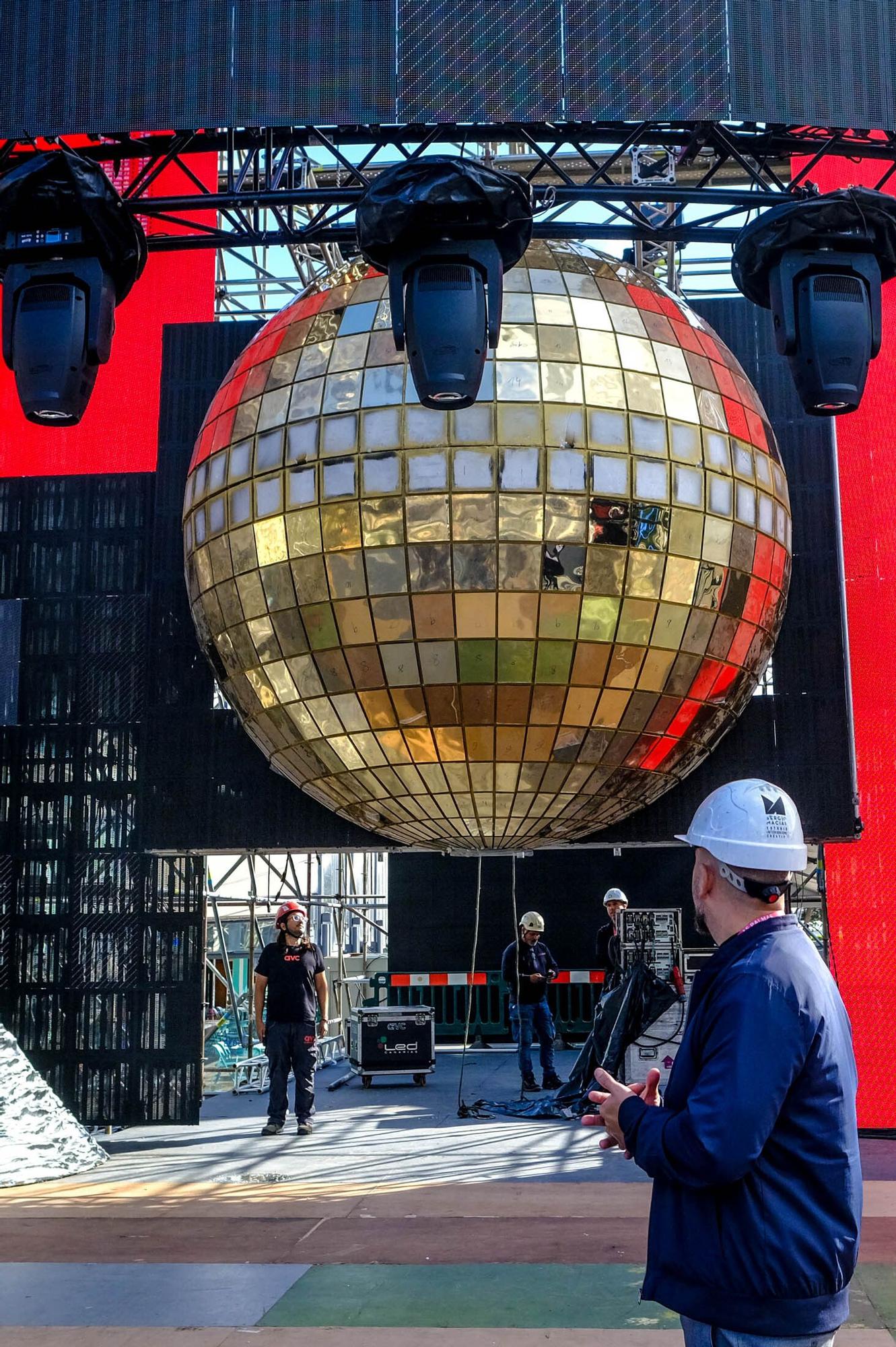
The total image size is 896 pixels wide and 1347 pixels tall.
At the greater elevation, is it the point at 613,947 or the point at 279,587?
the point at 279,587

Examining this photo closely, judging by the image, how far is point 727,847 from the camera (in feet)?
8.40

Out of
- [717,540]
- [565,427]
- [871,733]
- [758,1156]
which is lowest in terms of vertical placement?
[758,1156]

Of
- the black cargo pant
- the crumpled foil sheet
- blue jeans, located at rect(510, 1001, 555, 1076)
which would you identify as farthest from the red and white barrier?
the crumpled foil sheet

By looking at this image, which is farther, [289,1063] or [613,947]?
[613,947]

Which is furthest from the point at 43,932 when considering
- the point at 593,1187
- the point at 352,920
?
the point at 352,920

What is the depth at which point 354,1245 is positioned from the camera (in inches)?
218

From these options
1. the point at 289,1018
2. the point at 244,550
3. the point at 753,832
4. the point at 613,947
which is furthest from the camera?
the point at 613,947

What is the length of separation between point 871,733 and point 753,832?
273 inches

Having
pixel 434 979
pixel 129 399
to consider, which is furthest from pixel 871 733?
pixel 434 979

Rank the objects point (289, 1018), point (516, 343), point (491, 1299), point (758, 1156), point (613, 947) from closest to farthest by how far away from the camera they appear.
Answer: point (758, 1156) → point (491, 1299) → point (516, 343) → point (289, 1018) → point (613, 947)

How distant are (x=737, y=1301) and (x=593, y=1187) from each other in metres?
4.83

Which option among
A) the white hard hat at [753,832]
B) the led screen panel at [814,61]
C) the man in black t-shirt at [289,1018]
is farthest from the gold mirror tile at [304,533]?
the man in black t-shirt at [289,1018]

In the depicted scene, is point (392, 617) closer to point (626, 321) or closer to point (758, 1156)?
point (626, 321)

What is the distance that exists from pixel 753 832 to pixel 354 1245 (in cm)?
388
